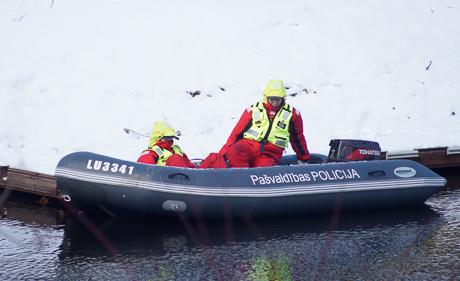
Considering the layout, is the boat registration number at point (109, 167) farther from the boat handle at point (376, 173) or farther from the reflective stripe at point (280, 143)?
the boat handle at point (376, 173)

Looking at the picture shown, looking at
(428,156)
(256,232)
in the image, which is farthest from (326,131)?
(256,232)

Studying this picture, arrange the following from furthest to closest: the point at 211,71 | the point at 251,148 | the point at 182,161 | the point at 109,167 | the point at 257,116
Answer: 1. the point at 211,71
2. the point at 257,116
3. the point at 251,148
4. the point at 182,161
5. the point at 109,167

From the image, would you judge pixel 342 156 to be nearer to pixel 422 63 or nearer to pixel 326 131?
pixel 326 131

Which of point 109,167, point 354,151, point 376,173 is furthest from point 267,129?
A: point 109,167

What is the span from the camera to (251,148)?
7.02 meters

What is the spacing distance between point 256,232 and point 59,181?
203 centimetres

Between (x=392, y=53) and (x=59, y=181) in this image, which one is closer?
(x=59, y=181)

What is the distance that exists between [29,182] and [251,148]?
8.76 ft

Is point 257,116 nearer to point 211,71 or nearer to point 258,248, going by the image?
point 258,248

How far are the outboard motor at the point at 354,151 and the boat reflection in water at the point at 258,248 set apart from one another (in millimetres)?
852

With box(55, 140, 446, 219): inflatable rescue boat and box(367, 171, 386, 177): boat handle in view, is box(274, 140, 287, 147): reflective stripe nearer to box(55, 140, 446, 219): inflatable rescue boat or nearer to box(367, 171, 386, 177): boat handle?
box(55, 140, 446, 219): inflatable rescue boat

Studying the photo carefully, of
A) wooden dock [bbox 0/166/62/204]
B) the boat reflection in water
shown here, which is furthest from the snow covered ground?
the boat reflection in water

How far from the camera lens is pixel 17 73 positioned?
10930mm

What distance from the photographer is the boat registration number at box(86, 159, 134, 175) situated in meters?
5.98
